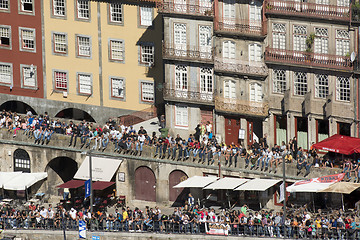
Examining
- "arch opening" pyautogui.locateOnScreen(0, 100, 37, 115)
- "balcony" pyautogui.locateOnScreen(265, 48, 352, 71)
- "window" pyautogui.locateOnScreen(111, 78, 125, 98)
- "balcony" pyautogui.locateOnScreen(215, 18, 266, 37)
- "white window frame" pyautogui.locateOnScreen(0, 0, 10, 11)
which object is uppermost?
"white window frame" pyautogui.locateOnScreen(0, 0, 10, 11)

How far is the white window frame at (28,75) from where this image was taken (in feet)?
449

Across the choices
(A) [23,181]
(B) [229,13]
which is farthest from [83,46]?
(B) [229,13]

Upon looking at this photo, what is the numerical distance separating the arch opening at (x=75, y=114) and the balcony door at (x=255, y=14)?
1927 cm

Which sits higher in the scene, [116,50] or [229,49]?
[116,50]

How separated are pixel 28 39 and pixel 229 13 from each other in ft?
69.7

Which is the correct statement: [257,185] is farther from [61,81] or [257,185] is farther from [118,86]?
[61,81]

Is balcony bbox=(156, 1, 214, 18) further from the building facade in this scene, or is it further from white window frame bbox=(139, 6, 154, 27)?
white window frame bbox=(139, 6, 154, 27)

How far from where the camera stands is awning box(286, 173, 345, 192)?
11575 centimetres

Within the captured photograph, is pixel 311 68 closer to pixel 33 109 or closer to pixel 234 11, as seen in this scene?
pixel 234 11

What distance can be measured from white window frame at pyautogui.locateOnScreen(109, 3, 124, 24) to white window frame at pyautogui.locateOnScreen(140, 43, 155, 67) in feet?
9.78

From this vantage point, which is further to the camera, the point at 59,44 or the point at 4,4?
the point at 4,4

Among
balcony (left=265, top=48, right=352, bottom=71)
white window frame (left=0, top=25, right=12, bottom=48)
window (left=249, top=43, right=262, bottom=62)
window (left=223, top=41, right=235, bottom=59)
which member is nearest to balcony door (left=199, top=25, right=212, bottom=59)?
window (left=223, top=41, right=235, bottom=59)

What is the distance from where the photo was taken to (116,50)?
132875 millimetres

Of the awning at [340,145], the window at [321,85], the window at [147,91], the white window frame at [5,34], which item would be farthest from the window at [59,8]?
the awning at [340,145]
